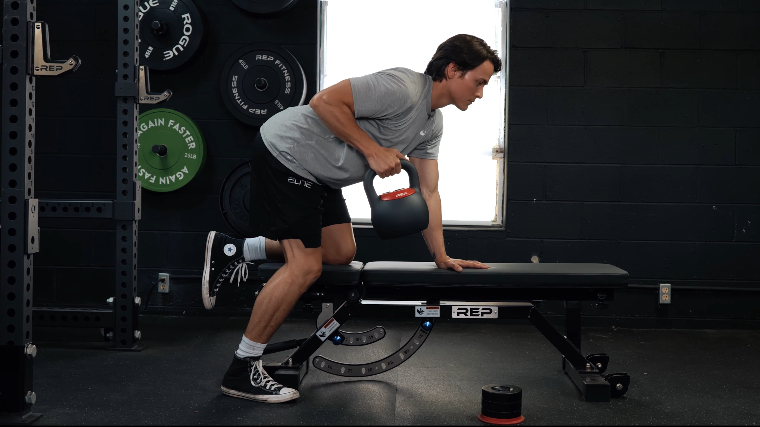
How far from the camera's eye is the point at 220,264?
2678mm

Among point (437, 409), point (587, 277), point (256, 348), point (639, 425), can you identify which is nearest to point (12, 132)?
point (256, 348)

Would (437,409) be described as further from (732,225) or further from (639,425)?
(732,225)

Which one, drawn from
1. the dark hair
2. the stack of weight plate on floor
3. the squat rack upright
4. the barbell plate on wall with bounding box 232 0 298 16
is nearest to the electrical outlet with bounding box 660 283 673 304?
the stack of weight plate on floor

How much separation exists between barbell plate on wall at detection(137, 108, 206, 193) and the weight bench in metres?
1.43

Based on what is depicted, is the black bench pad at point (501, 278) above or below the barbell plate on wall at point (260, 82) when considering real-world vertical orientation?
below

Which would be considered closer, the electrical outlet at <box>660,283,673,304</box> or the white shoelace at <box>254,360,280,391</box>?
the white shoelace at <box>254,360,280,391</box>

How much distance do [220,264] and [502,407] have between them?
1315 millimetres

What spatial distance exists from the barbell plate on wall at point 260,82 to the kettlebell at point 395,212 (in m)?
1.66

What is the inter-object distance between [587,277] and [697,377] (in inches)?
32.8

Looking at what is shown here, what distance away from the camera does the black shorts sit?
219 cm

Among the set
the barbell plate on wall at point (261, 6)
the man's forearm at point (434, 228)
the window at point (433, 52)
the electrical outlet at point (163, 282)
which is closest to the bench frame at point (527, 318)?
the man's forearm at point (434, 228)

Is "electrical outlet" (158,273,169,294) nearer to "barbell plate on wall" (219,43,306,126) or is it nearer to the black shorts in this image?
"barbell plate on wall" (219,43,306,126)

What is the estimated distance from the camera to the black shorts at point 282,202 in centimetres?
219

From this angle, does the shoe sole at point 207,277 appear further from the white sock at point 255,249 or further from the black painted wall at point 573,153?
the black painted wall at point 573,153
